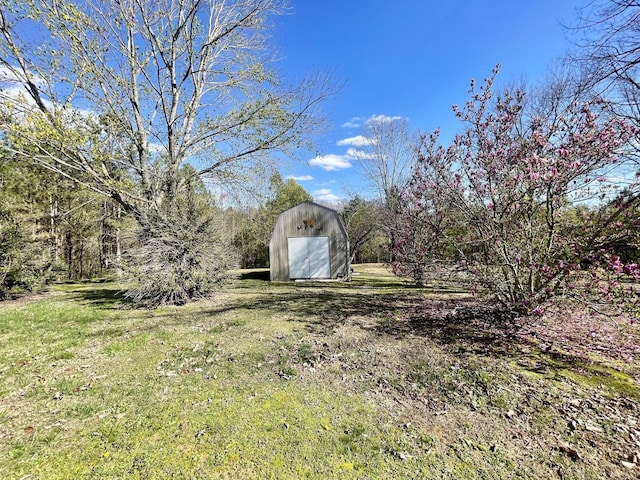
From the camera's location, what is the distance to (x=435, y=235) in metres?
5.74

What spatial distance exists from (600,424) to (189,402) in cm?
378

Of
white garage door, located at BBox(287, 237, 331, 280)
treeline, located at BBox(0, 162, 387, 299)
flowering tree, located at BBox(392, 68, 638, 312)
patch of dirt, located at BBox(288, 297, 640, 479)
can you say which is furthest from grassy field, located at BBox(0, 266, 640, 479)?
white garage door, located at BBox(287, 237, 331, 280)

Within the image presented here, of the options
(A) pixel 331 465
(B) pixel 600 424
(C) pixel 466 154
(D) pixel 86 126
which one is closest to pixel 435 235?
(C) pixel 466 154

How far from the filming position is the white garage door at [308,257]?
15062 mm

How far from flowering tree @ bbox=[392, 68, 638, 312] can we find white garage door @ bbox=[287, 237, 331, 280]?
945 centimetres

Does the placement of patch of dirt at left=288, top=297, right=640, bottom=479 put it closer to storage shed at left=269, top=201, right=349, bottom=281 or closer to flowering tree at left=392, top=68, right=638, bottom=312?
flowering tree at left=392, top=68, right=638, bottom=312

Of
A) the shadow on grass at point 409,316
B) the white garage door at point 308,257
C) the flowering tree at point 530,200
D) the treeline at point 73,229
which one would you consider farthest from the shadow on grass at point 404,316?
the white garage door at point 308,257

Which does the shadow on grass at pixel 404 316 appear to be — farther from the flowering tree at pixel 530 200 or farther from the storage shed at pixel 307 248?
the storage shed at pixel 307 248

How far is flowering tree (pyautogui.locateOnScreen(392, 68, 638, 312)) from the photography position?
3.99 metres

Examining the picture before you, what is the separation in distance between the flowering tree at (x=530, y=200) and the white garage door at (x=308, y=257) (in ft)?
31.0

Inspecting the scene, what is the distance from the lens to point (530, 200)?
460 cm

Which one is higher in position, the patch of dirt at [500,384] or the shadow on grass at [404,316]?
the shadow on grass at [404,316]

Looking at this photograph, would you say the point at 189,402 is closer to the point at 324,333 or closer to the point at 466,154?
the point at 324,333

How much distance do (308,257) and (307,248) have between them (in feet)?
1.52
